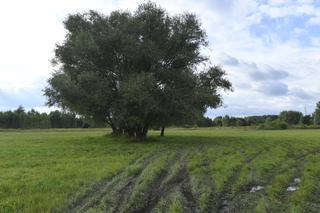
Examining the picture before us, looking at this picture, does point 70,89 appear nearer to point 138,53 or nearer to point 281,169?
point 138,53

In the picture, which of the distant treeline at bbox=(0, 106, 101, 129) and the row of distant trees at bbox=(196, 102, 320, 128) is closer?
the row of distant trees at bbox=(196, 102, 320, 128)

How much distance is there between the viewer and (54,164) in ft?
61.0

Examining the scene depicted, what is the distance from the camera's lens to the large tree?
32219 millimetres

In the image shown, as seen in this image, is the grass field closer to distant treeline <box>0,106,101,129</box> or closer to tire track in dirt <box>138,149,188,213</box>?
tire track in dirt <box>138,149,188,213</box>

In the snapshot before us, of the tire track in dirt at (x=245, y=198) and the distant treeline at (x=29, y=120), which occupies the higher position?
the distant treeline at (x=29, y=120)

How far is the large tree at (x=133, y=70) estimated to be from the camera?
3222 cm

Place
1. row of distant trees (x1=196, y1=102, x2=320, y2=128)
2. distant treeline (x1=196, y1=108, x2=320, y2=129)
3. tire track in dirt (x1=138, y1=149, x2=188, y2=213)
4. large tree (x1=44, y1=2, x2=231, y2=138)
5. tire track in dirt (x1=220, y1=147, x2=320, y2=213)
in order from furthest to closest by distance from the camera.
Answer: row of distant trees (x1=196, y1=102, x2=320, y2=128), distant treeline (x1=196, y1=108, x2=320, y2=129), large tree (x1=44, y1=2, x2=231, y2=138), tire track in dirt (x1=138, y1=149, x2=188, y2=213), tire track in dirt (x1=220, y1=147, x2=320, y2=213)

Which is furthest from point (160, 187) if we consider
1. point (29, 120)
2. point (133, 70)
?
point (29, 120)

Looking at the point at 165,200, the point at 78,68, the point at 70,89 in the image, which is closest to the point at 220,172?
the point at 165,200

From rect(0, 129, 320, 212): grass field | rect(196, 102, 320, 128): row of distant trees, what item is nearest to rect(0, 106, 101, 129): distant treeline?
rect(196, 102, 320, 128): row of distant trees

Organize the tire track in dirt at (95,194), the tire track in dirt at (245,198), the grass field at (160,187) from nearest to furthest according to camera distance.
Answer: the tire track in dirt at (245,198) → the grass field at (160,187) → the tire track in dirt at (95,194)

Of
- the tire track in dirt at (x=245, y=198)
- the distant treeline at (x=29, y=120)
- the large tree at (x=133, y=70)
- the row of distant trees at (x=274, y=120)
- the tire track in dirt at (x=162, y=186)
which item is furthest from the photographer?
the distant treeline at (x=29, y=120)

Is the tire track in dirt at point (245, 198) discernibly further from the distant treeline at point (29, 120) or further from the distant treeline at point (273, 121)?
the distant treeline at point (29, 120)

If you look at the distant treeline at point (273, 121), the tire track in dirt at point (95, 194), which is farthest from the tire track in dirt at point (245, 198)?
the distant treeline at point (273, 121)
